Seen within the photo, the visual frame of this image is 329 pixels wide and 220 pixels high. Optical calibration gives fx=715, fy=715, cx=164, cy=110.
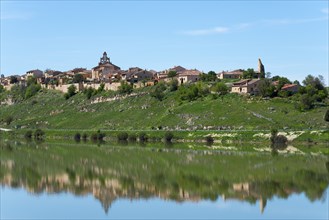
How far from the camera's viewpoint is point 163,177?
53.0 m

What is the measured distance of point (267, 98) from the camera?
338 feet

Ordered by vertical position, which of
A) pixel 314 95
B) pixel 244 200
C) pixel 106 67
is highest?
pixel 106 67

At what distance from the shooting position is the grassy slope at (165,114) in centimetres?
9100

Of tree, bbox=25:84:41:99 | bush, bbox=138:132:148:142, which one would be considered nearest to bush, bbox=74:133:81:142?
bush, bbox=138:132:148:142

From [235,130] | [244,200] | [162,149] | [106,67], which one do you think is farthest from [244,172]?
[106,67]

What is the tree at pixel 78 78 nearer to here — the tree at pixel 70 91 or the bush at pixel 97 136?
the tree at pixel 70 91

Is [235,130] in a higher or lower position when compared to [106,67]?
lower

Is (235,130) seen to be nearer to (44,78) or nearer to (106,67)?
(106,67)

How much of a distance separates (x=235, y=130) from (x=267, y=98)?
49.1 ft

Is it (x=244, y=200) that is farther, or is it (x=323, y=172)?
(x=323, y=172)

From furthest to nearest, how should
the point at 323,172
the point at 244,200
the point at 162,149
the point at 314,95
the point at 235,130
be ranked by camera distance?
the point at 314,95 < the point at 235,130 < the point at 162,149 < the point at 323,172 < the point at 244,200

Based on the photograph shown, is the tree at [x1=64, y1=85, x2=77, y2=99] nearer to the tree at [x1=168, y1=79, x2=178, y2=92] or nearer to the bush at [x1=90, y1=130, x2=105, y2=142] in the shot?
the tree at [x1=168, y1=79, x2=178, y2=92]

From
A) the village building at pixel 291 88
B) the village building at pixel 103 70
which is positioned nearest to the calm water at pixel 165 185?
the village building at pixel 291 88

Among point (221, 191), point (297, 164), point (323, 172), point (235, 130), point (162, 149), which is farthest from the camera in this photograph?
point (235, 130)
